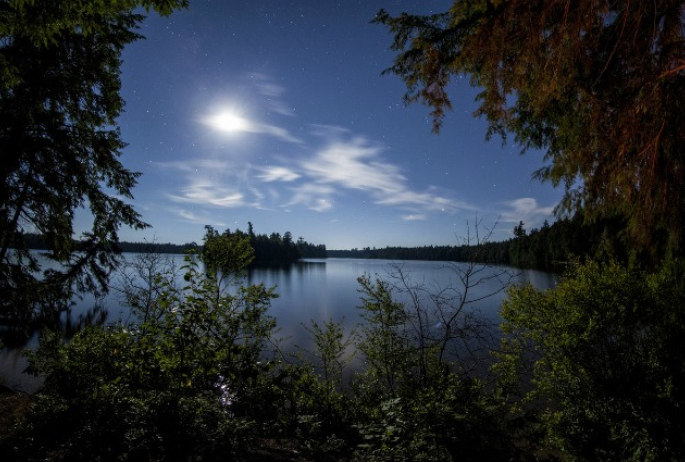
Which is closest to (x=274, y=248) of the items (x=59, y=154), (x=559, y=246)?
(x=559, y=246)

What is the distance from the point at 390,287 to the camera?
7.38 meters

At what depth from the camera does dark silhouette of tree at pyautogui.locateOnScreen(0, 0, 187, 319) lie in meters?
5.50

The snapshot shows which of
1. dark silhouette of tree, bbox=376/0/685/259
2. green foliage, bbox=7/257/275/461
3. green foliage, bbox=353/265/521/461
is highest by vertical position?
dark silhouette of tree, bbox=376/0/685/259

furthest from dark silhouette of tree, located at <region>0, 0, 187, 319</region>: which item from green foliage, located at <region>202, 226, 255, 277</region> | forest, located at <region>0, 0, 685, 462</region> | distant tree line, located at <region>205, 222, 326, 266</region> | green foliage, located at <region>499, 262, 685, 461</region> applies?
distant tree line, located at <region>205, 222, 326, 266</region>

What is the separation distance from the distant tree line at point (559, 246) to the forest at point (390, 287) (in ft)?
0.27

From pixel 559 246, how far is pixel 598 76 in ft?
181

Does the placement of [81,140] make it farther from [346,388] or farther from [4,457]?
[346,388]

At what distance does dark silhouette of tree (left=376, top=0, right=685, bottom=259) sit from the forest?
18 millimetres

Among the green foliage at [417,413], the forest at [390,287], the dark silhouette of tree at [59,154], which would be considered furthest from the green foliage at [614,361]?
the dark silhouette of tree at [59,154]

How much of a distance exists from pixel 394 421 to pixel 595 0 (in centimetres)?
478

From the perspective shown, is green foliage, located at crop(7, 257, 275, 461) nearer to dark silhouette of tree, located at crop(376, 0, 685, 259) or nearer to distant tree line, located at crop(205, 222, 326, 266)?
dark silhouette of tree, located at crop(376, 0, 685, 259)

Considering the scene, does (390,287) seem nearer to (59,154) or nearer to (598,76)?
(598,76)

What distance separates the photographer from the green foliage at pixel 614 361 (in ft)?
16.1

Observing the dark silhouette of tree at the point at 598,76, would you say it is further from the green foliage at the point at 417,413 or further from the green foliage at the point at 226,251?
the green foliage at the point at 226,251
